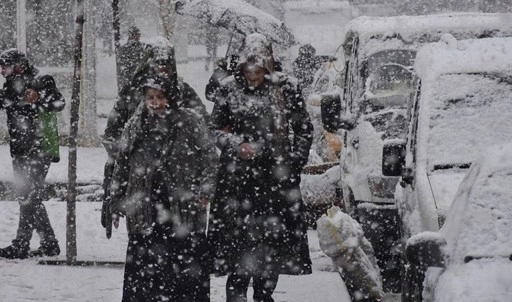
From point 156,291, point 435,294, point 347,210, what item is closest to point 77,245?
point 347,210

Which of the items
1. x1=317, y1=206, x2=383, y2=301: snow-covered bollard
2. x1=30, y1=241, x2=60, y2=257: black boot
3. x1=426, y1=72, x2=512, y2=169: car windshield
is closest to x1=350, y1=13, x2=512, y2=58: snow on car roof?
x1=317, y1=206, x2=383, y2=301: snow-covered bollard

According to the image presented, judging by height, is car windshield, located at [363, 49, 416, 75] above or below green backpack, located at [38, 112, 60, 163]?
above

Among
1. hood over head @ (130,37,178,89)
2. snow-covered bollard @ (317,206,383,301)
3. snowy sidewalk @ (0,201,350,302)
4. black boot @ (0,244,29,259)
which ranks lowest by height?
snowy sidewalk @ (0,201,350,302)

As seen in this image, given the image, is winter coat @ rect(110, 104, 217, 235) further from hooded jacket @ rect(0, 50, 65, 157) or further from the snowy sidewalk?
hooded jacket @ rect(0, 50, 65, 157)

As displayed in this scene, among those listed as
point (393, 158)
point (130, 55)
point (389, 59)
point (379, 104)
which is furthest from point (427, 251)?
point (130, 55)

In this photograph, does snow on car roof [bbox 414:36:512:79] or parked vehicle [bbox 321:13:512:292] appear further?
parked vehicle [bbox 321:13:512:292]

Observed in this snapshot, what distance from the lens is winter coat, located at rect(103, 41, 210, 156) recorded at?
5.88m

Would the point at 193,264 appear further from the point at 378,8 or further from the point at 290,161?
the point at 378,8

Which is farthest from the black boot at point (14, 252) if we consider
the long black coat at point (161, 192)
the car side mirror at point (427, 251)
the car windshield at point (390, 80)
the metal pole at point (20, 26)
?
the metal pole at point (20, 26)

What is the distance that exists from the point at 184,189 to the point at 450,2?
86.7ft

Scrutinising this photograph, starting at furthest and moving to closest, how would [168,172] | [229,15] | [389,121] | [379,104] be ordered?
[229,15], [379,104], [389,121], [168,172]

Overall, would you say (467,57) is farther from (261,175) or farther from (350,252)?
(350,252)

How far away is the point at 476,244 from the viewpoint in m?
3.85

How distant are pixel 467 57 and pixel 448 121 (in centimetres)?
58
